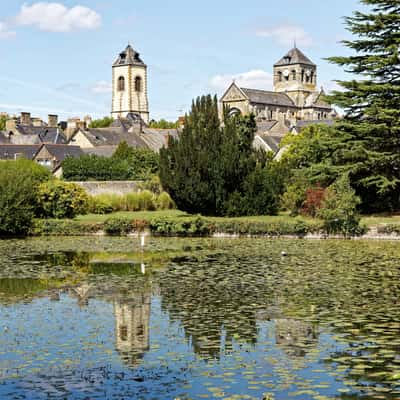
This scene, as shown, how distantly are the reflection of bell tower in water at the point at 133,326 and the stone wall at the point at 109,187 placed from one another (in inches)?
1292

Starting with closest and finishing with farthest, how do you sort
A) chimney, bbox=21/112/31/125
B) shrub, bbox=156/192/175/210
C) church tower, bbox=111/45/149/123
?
shrub, bbox=156/192/175/210 → chimney, bbox=21/112/31/125 → church tower, bbox=111/45/149/123

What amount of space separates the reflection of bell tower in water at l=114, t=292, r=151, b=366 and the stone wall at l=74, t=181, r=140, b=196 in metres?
32.8

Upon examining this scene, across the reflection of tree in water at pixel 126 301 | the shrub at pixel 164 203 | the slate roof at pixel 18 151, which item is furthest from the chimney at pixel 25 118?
the reflection of tree in water at pixel 126 301

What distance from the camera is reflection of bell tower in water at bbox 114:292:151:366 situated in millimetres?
12492

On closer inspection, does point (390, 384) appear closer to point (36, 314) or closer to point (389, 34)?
→ point (36, 314)

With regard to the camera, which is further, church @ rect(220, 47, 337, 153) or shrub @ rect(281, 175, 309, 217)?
church @ rect(220, 47, 337, 153)

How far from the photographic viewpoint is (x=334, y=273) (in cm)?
2184

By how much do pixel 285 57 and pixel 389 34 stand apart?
325 ft

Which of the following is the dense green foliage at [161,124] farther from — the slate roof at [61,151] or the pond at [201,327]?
the pond at [201,327]

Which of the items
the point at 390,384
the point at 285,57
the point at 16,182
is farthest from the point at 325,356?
the point at 285,57

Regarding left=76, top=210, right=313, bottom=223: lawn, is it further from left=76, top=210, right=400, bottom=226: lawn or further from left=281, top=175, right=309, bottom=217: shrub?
left=281, top=175, right=309, bottom=217: shrub

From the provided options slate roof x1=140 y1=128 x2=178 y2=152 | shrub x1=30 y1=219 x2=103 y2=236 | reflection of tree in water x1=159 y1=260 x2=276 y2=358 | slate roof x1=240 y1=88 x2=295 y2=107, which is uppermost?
slate roof x1=240 y1=88 x2=295 y2=107

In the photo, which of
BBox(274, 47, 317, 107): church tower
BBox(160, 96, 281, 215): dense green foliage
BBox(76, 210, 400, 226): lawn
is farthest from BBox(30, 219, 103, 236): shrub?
BBox(274, 47, 317, 107): church tower

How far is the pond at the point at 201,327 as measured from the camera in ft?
34.4
